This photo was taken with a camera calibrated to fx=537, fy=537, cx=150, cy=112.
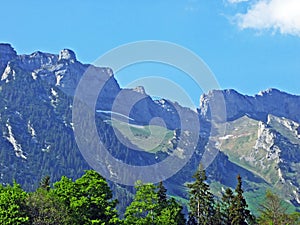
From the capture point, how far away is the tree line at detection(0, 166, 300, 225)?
251 feet

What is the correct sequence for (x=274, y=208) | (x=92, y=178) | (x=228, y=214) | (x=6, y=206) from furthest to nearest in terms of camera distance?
(x=274, y=208), (x=228, y=214), (x=92, y=178), (x=6, y=206)

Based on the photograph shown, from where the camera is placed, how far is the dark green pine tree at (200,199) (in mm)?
104631

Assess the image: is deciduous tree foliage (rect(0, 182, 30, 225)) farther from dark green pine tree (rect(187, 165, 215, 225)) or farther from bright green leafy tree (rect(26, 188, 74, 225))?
dark green pine tree (rect(187, 165, 215, 225))

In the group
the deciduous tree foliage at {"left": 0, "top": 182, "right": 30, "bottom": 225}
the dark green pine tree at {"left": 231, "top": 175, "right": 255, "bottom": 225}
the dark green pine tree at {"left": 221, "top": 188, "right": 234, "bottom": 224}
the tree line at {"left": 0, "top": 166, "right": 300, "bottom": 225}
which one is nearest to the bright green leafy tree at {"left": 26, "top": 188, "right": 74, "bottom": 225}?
the tree line at {"left": 0, "top": 166, "right": 300, "bottom": 225}

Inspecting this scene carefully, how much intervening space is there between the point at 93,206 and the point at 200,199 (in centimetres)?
2965

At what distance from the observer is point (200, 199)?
10575cm

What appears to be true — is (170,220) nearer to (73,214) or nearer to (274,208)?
(73,214)

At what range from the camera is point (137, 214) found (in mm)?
91125

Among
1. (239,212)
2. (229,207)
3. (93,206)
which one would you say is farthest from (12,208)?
(229,207)

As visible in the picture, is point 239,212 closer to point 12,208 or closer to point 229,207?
point 229,207

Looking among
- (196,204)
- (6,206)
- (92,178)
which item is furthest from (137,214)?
(6,206)

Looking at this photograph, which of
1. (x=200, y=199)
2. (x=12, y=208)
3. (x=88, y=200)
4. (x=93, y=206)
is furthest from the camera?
(x=200, y=199)

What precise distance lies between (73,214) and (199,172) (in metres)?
33.9

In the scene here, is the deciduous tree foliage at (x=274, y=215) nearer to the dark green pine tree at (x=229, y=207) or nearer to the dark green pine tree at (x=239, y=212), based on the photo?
the dark green pine tree at (x=239, y=212)
